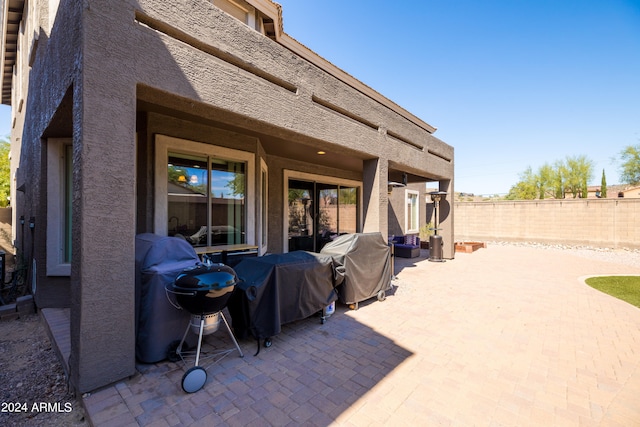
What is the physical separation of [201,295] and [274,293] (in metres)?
1.11

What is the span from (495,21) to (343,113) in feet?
28.3

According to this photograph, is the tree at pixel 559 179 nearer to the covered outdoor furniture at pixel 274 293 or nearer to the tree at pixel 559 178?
the tree at pixel 559 178

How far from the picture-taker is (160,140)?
468 centimetres

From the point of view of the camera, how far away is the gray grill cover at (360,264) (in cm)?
480

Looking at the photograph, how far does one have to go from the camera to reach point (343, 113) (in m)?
5.84

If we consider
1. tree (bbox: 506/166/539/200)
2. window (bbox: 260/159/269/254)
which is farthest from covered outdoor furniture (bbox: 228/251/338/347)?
tree (bbox: 506/166/539/200)

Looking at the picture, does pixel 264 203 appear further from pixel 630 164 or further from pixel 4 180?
pixel 630 164

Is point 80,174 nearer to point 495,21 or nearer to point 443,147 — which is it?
point 443,147

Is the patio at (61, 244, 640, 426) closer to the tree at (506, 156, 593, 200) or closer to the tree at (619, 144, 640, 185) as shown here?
the tree at (619, 144, 640, 185)

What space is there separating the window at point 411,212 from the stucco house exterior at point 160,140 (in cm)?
588

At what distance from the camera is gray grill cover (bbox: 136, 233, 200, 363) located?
2.99m

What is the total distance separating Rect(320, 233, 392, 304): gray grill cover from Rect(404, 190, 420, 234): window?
996cm

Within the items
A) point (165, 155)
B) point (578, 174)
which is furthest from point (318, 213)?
point (578, 174)

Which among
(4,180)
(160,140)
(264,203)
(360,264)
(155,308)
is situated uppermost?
(4,180)
